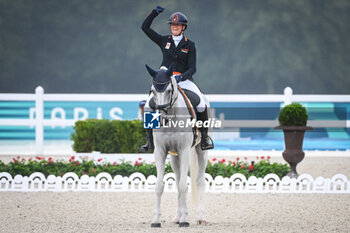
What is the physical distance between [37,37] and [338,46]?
63.2ft

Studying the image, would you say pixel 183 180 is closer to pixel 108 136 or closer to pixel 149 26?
pixel 149 26

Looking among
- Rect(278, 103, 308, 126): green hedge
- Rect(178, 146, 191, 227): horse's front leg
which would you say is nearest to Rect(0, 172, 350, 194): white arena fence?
Rect(278, 103, 308, 126): green hedge

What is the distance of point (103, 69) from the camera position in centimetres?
3198

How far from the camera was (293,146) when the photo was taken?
9.37m

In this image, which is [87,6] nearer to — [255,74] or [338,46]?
[255,74]

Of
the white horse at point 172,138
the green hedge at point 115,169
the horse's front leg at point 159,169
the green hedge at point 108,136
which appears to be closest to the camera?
the white horse at point 172,138

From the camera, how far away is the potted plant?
9.29m

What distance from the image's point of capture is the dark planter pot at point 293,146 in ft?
30.5

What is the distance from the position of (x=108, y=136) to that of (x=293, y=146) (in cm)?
441

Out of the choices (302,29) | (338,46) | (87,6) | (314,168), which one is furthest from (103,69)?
(314,168)

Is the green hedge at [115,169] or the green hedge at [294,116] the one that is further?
the green hedge at [294,116]

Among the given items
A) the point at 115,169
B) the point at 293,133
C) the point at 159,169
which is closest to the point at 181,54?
the point at 159,169

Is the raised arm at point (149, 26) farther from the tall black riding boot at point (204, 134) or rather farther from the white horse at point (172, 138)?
the tall black riding boot at point (204, 134)

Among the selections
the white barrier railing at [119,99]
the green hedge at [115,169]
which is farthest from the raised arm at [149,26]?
the white barrier railing at [119,99]
